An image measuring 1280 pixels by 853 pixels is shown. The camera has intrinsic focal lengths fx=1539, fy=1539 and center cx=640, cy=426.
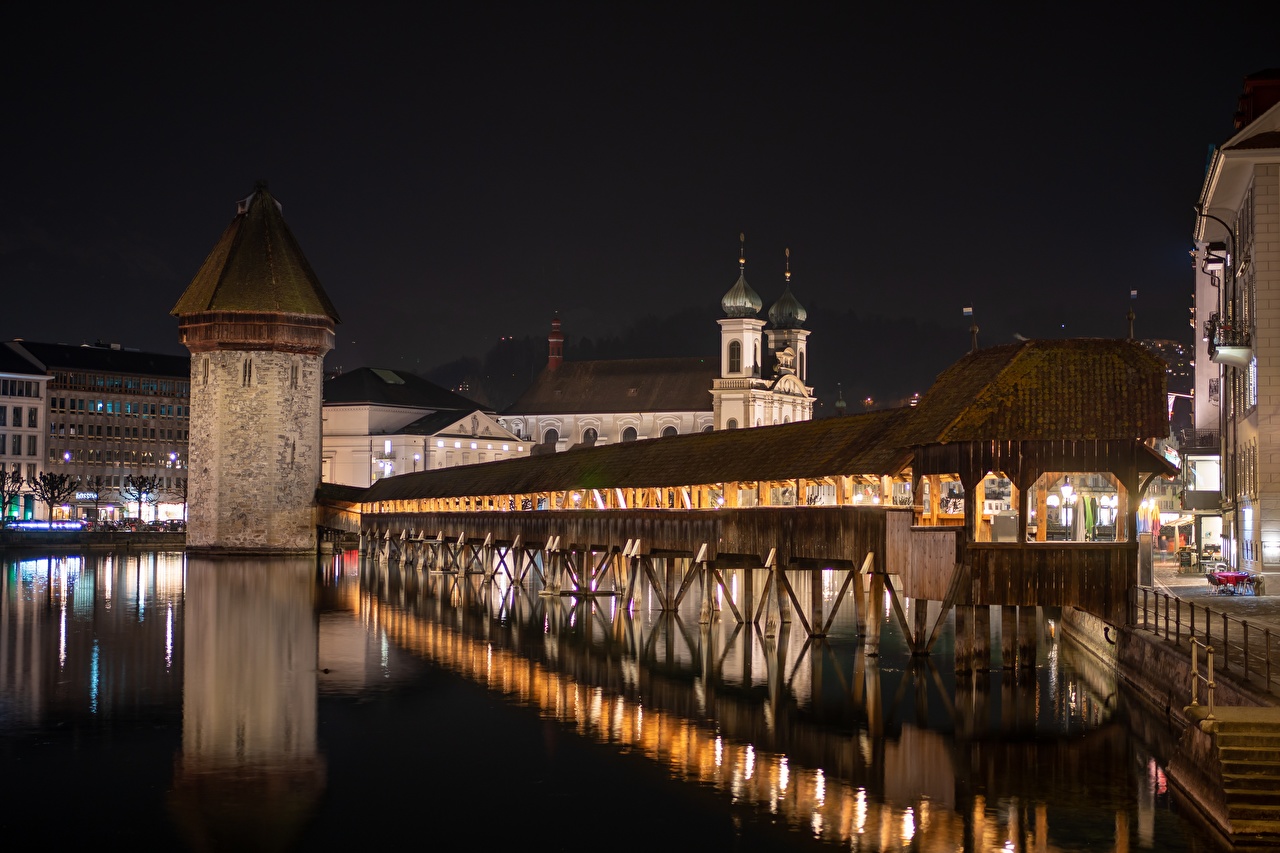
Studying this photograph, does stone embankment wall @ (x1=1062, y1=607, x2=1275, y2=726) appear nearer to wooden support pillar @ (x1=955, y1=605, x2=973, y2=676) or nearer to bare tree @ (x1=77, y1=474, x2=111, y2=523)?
wooden support pillar @ (x1=955, y1=605, x2=973, y2=676)

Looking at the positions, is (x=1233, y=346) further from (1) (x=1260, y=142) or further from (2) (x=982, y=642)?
(2) (x=982, y=642)

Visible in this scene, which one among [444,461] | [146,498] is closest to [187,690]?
[444,461]

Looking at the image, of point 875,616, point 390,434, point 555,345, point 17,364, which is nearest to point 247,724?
point 875,616

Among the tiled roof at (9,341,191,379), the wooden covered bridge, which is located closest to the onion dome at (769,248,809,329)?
the tiled roof at (9,341,191,379)

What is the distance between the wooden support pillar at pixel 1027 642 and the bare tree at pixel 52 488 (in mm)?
81747

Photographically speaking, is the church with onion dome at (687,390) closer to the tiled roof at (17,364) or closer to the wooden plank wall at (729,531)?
the tiled roof at (17,364)

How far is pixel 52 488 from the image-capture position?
9550cm

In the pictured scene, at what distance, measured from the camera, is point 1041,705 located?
72.3 ft

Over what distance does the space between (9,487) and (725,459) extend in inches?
3019

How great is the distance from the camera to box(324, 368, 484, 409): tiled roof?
109m

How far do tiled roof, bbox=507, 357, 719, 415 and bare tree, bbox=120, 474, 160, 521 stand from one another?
2792 cm

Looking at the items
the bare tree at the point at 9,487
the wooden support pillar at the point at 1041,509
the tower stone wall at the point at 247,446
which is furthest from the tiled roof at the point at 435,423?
the wooden support pillar at the point at 1041,509

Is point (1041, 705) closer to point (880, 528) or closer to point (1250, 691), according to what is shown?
point (880, 528)

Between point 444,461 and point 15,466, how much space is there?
2773 cm
